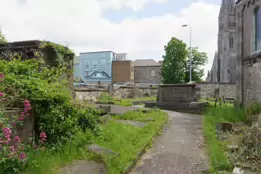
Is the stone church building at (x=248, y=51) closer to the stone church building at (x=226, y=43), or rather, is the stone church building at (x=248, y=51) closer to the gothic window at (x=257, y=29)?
the gothic window at (x=257, y=29)

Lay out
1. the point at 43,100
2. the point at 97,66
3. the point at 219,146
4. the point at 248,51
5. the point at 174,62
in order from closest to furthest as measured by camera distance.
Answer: the point at 43,100 → the point at 219,146 → the point at 248,51 → the point at 174,62 → the point at 97,66

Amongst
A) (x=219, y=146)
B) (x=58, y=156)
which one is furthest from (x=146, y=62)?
(x=58, y=156)

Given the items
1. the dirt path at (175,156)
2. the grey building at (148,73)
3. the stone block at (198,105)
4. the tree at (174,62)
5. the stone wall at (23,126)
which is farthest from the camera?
the grey building at (148,73)

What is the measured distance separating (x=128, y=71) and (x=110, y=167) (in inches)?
1996


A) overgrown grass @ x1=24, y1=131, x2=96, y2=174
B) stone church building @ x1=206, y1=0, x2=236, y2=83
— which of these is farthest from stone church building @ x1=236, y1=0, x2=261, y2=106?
stone church building @ x1=206, y1=0, x2=236, y2=83

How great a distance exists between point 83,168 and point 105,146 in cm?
Result: 111

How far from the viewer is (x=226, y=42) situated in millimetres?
55625

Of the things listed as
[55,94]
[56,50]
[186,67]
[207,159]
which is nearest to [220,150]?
[207,159]

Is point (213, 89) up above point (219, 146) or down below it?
above

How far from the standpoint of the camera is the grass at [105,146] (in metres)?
3.64

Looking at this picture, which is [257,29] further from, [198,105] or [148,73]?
[148,73]

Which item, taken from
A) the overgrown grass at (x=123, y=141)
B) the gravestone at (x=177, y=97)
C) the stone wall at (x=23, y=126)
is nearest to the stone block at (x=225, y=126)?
the overgrown grass at (x=123, y=141)

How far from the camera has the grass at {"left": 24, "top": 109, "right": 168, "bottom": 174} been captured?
3637 millimetres

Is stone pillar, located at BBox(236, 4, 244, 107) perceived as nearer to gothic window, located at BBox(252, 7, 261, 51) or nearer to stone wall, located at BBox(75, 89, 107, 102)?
gothic window, located at BBox(252, 7, 261, 51)
